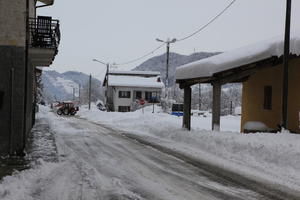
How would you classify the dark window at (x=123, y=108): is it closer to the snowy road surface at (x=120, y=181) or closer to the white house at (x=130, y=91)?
the white house at (x=130, y=91)

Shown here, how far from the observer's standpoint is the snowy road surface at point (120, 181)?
6.42m

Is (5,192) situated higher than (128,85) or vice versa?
(128,85)

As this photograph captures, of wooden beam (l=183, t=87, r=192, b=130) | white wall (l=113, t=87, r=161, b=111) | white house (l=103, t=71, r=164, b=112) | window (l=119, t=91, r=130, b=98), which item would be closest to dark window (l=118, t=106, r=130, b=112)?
white house (l=103, t=71, r=164, b=112)

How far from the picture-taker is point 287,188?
7227mm

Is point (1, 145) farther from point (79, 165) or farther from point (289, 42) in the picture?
point (289, 42)

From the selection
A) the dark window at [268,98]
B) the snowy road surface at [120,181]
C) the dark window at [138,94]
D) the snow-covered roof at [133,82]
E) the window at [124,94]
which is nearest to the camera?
the snowy road surface at [120,181]

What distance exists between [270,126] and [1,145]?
11907 mm

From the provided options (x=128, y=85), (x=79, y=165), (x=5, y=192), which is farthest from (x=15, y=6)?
(x=128, y=85)

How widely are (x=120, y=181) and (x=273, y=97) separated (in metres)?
11.3

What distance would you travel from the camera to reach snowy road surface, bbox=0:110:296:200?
21.1 ft

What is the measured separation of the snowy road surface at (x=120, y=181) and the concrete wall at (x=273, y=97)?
6746 mm

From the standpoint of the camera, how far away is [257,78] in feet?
59.6

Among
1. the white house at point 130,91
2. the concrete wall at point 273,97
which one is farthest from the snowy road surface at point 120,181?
the white house at point 130,91

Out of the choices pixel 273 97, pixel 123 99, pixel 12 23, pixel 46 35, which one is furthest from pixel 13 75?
pixel 123 99
